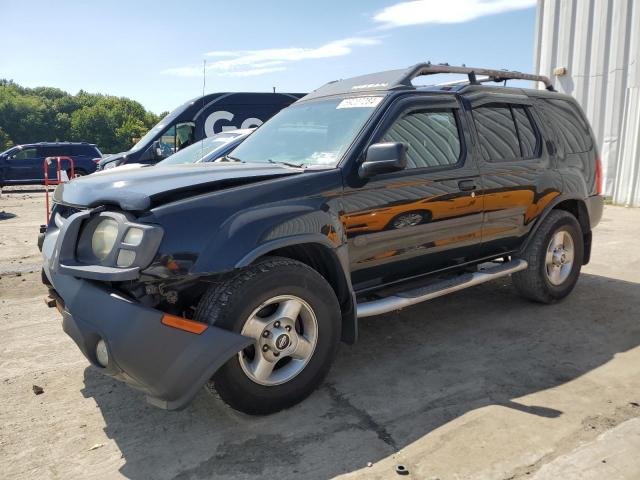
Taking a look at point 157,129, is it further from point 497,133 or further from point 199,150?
point 497,133

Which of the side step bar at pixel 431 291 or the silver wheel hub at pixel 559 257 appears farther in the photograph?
the silver wheel hub at pixel 559 257

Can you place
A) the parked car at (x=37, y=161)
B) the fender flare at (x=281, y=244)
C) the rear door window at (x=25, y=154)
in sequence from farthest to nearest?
the rear door window at (x=25, y=154)
the parked car at (x=37, y=161)
the fender flare at (x=281, y=244)

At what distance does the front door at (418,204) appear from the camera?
3.61m

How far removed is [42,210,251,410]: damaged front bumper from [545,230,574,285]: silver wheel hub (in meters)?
3.35

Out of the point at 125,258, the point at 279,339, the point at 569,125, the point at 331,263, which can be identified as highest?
the point at 569,125

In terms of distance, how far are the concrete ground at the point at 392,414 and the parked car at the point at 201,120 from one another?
7.97 metres

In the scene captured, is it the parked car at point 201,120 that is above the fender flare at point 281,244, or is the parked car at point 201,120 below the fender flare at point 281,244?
above

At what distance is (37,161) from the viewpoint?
21.0 metres

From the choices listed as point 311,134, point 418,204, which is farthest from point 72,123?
point 418,204

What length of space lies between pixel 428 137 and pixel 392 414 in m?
2.01

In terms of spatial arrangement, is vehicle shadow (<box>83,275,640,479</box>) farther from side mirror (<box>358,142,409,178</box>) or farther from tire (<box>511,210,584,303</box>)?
side mirror (<box>358,142,409,178</box>)

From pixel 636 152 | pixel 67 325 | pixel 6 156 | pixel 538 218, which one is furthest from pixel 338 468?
pixel 6 156

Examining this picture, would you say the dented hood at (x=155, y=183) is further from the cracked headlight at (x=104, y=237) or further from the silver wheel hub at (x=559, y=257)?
the silver wheel hub at (x=559, y=257)

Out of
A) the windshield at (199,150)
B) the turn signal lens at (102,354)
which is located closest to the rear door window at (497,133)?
the turn signal lens at (102,354)
